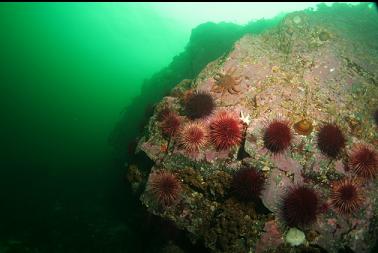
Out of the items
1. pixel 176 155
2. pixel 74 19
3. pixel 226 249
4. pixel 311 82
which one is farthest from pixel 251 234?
pixel 74 19

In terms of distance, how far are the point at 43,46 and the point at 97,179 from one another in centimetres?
20480

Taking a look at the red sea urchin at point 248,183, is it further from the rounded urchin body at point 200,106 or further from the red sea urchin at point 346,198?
the rounded urchin body at point 200,106

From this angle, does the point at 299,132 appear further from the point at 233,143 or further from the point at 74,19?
the point at 74,19

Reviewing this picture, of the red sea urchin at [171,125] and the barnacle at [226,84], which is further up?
the barnacle at [226,84]

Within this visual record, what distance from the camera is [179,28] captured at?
95375 mm

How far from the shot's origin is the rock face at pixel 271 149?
7633 mm

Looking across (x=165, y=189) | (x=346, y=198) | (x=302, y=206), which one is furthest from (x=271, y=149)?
(x=165, y=189)

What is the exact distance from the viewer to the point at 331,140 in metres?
8.09

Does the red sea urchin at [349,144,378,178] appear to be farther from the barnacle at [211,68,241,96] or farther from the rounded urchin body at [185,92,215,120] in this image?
the rounded urchin body at [185,92,215,120]

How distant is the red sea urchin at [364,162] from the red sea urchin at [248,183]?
2.85m

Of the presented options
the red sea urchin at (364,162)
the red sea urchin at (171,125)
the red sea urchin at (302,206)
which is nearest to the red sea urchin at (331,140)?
the red sea urchin at (364,162)

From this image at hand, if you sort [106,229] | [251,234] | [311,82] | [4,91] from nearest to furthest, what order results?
1. [251,234]
2. [311,82]
3. [106,229]
4. [4,91]

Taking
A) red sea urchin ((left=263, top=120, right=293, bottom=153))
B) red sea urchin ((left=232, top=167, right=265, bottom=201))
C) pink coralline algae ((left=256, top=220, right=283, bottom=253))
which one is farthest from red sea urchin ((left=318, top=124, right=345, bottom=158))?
pink coralline algae ((left=256, top=220, right=283, bottom=253))

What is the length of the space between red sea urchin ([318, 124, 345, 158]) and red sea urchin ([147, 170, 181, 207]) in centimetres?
472
